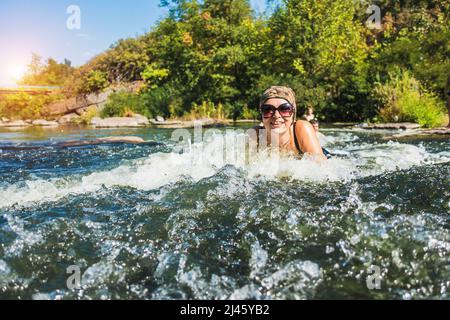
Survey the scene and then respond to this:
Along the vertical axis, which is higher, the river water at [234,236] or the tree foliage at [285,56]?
the tree foliage at [285,56]

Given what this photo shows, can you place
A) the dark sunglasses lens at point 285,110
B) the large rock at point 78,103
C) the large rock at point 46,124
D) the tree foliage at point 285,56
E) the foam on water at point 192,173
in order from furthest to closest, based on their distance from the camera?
the large rock at point 78,103
the large rock at point 46,124
the tree foliage at point 285,56
the dark sunglasses lens at point 285,110
the foam on water at point 192,173

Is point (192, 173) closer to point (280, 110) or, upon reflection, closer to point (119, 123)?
point (280, 110)

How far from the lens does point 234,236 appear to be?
2.52m

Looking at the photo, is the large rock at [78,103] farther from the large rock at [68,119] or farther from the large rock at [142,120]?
the large rock at [142,120]

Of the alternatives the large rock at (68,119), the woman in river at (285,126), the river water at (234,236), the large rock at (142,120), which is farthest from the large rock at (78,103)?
the river water at (234,236)

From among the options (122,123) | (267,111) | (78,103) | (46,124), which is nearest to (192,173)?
(267,111)

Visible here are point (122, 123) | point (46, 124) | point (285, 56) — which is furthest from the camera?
point (46, 124)

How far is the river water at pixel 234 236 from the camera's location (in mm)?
1938

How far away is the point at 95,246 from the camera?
7.89ft

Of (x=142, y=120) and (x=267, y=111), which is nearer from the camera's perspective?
(x=267, y=111)

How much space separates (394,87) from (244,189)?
13.4 meters

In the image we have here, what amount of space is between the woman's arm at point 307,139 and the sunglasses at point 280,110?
0.64 ft

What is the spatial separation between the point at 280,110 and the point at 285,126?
0.74 ft

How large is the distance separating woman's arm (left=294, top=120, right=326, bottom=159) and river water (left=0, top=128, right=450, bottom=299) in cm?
20
